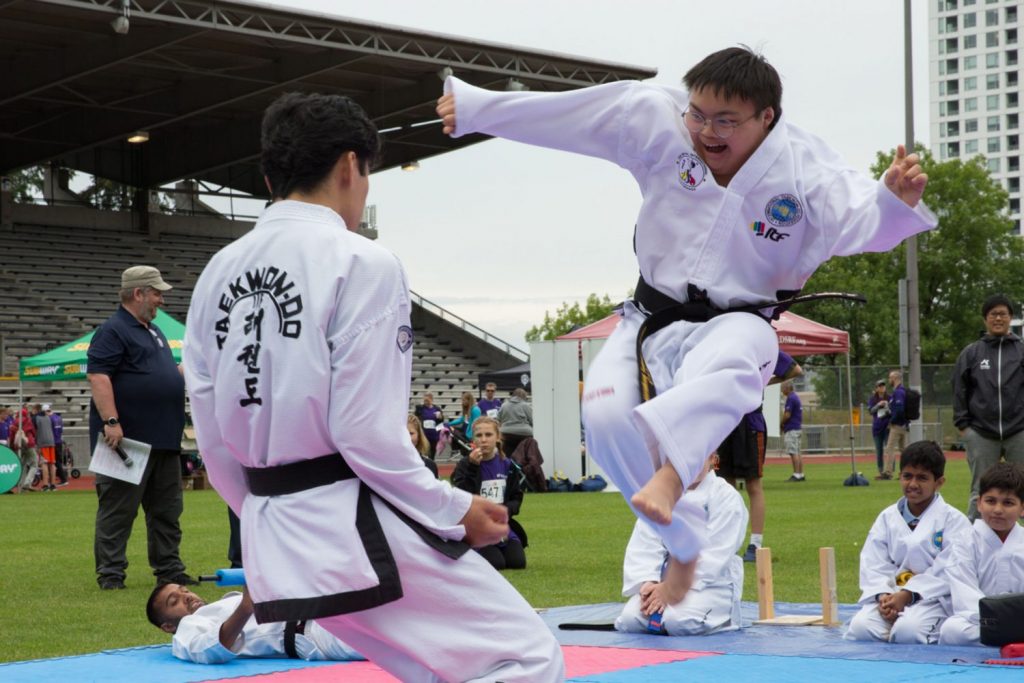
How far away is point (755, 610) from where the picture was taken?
25.4 feet

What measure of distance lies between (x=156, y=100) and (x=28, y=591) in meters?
21.8

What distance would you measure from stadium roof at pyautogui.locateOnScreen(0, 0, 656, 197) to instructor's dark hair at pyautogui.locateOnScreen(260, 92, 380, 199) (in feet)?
61.3

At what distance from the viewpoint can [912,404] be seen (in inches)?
763

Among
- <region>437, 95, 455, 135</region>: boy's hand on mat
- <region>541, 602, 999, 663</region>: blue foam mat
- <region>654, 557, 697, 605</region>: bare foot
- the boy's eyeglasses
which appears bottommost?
<region>541, 602, 999, 663</region>: blue foam mat

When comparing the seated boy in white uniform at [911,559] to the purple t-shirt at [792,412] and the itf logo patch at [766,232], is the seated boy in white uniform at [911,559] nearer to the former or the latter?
the itf logo patch at [766,232]

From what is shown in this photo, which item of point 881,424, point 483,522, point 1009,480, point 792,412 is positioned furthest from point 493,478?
point 881,424

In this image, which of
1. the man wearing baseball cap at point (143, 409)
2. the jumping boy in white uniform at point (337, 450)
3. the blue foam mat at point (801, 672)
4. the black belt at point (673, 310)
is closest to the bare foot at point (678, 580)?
the black belt at point (673, 310)

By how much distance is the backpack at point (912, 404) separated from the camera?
19359 mm

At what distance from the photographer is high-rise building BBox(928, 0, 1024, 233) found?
4158 inches

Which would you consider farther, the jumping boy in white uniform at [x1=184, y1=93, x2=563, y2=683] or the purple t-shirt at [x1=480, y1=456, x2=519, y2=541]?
the purple t-shirt at [x1=480, y1=456, x2=519, y2=541]

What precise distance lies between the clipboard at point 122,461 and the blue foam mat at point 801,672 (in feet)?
12.0

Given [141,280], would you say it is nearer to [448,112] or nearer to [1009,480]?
[448,112]

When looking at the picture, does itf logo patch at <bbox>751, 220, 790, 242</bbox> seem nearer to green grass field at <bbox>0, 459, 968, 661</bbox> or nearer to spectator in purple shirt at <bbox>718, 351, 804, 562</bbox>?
green grass field at <bbox>0, 459, 968, 661</bbox>

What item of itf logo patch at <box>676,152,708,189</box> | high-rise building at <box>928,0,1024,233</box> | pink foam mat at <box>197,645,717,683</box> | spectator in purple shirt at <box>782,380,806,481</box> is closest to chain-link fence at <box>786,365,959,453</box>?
spectator in purple shirt at <box>782,380,806,481</box>
